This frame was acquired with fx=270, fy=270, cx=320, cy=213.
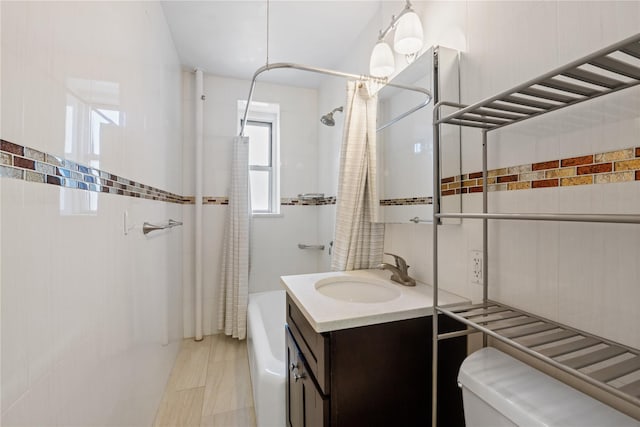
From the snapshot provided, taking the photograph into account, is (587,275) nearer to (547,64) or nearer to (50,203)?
(547,64)

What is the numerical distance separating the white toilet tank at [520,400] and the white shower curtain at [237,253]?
74.8 inches

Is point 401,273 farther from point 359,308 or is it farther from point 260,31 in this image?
point 260,31

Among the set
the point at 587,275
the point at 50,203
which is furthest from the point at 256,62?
the point at 587,275

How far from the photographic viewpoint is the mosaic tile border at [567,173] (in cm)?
61

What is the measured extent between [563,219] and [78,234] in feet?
3.92

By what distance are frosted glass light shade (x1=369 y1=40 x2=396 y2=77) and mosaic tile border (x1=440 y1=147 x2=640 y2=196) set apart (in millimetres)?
740

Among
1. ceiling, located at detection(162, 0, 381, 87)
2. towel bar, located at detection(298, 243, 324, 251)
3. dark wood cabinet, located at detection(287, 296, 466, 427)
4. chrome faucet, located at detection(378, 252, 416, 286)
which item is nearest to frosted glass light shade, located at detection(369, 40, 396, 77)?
ceiling, located at detection(162, 0, 381, 87)

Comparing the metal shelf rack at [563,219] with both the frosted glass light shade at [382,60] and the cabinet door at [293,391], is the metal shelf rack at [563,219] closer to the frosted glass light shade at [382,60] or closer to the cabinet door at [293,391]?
the cabinet door at [293,391]

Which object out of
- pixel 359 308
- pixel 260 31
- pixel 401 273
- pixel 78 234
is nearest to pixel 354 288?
pixel 401 273

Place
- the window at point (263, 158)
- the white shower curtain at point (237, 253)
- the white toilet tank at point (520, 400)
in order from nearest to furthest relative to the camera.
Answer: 1. the white toilet tank at point (520, 400)
2. the white shower curtain at point (237, 253)
3. the window at point (263, 158)

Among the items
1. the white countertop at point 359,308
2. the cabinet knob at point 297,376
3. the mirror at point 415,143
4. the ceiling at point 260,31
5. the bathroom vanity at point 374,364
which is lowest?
the cabinet knob at point 297,376

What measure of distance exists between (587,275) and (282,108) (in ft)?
8.26

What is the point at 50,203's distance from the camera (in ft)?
2.18

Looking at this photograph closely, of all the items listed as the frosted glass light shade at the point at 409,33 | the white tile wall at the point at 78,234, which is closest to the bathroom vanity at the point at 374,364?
the white tile wall at the point at 78,234
